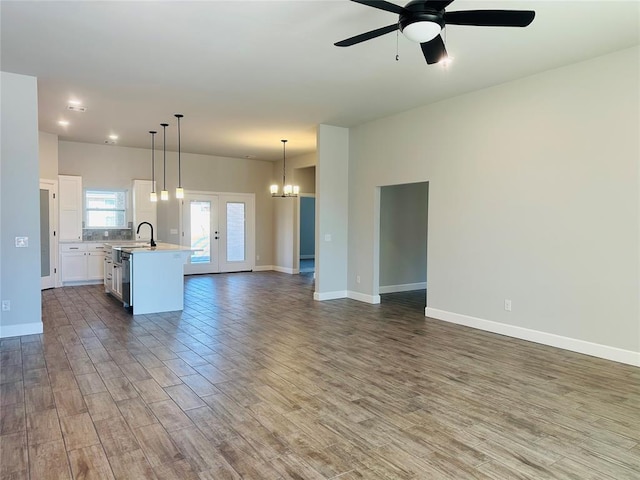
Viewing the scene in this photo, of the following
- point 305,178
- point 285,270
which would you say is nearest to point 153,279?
point 285,270

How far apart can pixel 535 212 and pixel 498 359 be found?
174cm

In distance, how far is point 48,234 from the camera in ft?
25.5

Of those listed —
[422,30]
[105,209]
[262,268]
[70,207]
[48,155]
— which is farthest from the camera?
[262,268]

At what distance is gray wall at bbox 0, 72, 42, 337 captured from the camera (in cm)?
464

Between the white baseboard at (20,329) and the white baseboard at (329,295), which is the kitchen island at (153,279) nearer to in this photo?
the white baseboard at (20,329)

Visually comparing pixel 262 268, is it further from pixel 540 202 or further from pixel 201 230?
pixel 540 202

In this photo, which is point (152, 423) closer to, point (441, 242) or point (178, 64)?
point (178, 64)

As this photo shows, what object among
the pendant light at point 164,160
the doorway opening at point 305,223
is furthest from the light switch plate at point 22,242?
the doorway opening at point 305,223

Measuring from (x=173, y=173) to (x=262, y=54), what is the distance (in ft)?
21.3

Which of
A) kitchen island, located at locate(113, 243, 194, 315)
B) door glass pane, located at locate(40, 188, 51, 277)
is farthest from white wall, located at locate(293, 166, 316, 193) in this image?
door glass pane, located at locate(40, 188, 51, 277)

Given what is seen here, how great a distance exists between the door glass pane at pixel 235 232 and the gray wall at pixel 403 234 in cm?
468

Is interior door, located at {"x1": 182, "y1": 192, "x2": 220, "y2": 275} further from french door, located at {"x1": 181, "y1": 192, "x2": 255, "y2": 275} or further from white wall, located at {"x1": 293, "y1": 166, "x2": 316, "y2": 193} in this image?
white wall, located at {"x1": 293, "y1": 166, "x2": 316, "y2": 193}

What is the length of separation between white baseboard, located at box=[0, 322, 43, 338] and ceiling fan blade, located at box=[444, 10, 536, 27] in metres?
5.35

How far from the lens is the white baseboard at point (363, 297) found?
688 centimetres
